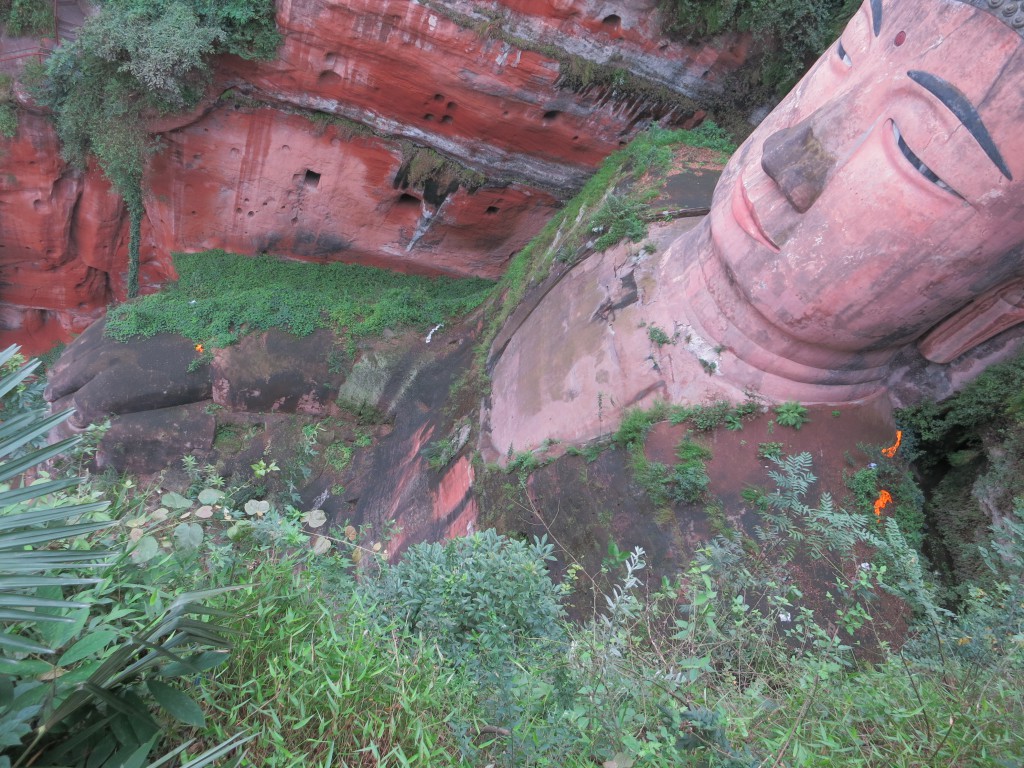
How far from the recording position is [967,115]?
12.6 feet

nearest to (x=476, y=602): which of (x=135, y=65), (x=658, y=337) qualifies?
(x=658, y=337)

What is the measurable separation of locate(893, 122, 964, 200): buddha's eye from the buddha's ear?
45.6 inches

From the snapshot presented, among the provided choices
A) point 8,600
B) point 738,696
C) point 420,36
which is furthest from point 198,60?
point 738,696

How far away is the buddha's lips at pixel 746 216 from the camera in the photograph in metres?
4.93

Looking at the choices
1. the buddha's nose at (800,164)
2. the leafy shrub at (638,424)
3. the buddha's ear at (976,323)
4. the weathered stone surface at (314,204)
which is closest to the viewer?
the buddha's nose at (800,164)

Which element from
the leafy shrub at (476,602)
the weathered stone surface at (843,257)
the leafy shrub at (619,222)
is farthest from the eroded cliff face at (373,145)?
the leafy shrub at (476,602)

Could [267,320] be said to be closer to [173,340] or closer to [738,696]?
[173,340]

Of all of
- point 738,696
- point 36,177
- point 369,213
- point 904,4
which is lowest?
point 36,177

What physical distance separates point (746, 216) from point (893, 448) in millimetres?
2253

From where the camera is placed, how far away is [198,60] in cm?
789

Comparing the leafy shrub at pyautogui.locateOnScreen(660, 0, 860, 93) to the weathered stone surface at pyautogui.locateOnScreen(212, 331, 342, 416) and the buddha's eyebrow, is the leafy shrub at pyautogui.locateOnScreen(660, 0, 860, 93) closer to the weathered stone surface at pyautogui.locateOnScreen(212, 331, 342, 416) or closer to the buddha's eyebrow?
the buddha's eyebrow

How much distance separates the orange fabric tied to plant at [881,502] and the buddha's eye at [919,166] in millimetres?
2329

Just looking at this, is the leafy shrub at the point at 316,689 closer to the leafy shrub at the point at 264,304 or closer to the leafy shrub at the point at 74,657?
the leafy shrub at the point at 74,657

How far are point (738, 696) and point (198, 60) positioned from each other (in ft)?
27.8
